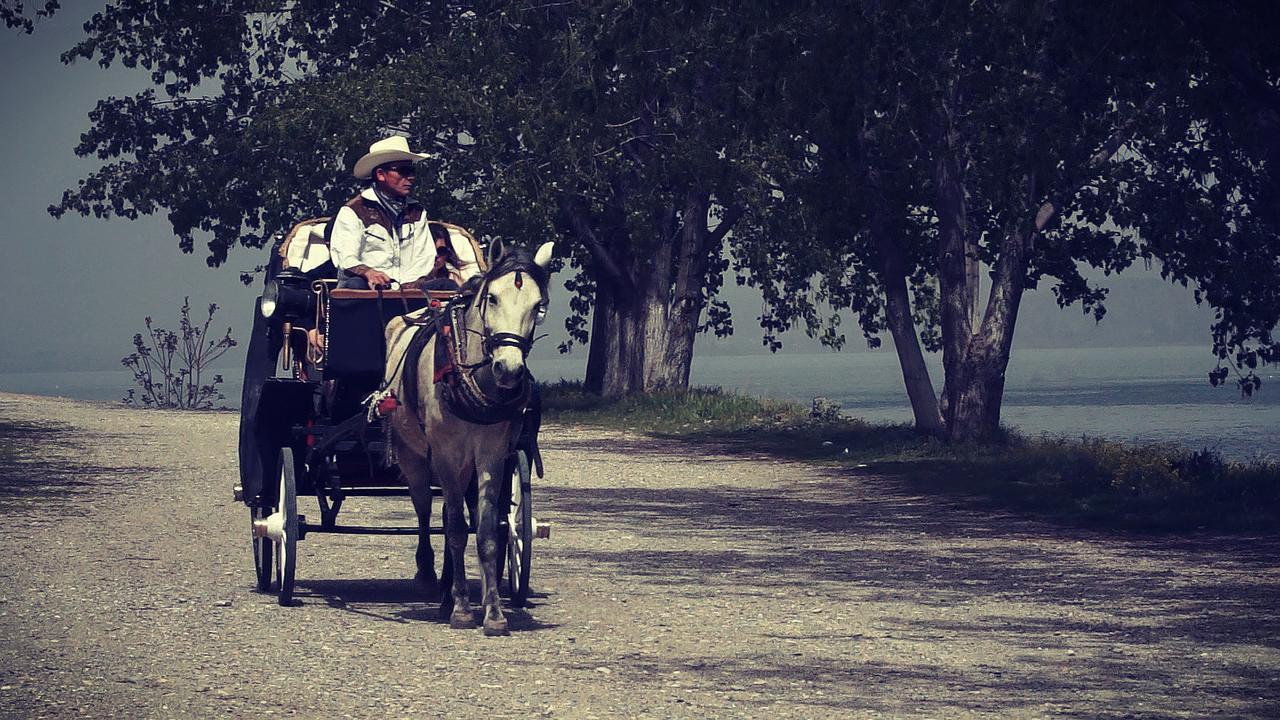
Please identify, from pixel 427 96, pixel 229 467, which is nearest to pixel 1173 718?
pixel 229 467

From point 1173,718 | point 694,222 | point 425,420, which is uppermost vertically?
point 694,222

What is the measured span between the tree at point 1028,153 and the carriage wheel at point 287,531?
9.62 m

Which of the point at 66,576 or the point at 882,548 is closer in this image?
the point at 66,576

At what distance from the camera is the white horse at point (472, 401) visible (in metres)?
9.95

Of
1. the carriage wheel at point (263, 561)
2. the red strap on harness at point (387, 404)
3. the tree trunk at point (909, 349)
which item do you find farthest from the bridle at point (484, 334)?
the tree trunk at point (909, 349)

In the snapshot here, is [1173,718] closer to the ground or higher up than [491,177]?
closer to the ground

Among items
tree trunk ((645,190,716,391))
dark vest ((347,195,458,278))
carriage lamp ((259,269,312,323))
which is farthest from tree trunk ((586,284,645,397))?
carriage lamp ((259,269,312,323))

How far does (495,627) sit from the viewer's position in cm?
998

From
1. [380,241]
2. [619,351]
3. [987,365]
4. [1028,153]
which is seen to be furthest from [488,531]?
[619,351]

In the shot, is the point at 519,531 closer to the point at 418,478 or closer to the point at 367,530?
the point at 418,478

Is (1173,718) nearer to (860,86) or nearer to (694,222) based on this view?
(860,86)

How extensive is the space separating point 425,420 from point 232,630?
5.40 ft

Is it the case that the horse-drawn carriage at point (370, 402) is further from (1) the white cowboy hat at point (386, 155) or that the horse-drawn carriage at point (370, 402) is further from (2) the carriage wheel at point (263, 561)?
(1) the white cowboy hat at point (386, 155)

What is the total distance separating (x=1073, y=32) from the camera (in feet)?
58.2
